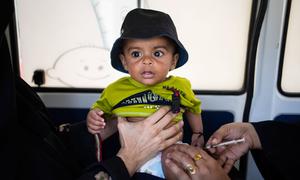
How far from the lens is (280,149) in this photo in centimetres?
120

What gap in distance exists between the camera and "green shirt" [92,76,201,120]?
4.09 ft

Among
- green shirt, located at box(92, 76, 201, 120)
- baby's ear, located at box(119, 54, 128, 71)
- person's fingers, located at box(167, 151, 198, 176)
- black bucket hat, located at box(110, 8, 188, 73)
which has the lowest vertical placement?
person's fingers, located at box(167, 151, 198, 176)

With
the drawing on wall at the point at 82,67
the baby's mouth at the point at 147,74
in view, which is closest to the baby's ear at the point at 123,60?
the baby's mouth at the point at 147,74

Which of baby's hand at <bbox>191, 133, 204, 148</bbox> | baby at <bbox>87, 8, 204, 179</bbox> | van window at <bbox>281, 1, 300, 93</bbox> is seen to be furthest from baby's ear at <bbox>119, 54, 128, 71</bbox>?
van window at <bbox>281, 1, 300, 93</bbox>

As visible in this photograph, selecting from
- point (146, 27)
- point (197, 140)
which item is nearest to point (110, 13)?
point (146, 27)

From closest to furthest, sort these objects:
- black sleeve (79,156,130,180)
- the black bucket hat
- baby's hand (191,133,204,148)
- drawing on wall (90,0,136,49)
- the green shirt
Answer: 1. black sleeve (79,156,130,180)
2. the black bucket hat
3. the green shirt
4. baby's hand (191,133,204,148)
5. drawing on wall (90,0,136,49)

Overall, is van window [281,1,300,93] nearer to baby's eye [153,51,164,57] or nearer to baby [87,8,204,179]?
baby [87,8,204,179]

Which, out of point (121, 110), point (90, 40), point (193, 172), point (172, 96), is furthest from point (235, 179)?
point (90, 40)

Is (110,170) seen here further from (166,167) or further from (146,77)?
(146,77)

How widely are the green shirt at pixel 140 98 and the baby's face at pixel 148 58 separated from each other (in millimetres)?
58

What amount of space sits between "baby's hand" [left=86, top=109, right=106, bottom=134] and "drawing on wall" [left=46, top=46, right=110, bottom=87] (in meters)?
0.51

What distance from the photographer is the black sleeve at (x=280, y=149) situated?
1.19 metres

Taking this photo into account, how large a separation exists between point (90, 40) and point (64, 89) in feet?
1.10

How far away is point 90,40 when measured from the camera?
1660 millimetres
